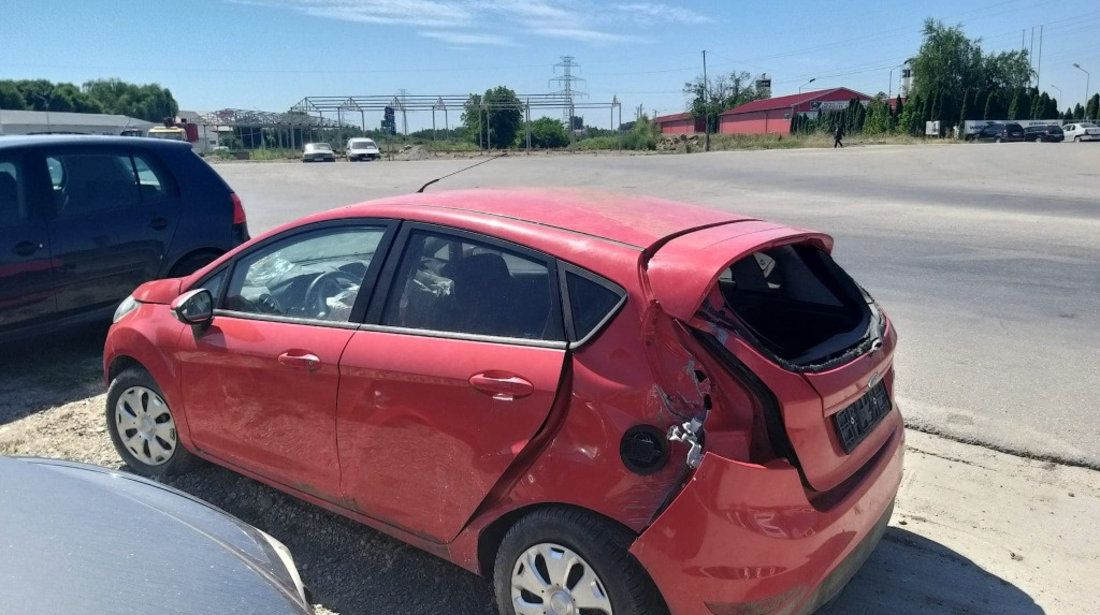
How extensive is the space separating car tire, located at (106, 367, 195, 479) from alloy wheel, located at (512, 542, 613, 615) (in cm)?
228

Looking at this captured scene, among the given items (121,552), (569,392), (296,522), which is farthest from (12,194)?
(569,392)

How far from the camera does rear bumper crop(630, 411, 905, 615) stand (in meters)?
2.30

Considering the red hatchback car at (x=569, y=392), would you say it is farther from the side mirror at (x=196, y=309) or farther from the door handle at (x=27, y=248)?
the door handle at (x=27, y=248)

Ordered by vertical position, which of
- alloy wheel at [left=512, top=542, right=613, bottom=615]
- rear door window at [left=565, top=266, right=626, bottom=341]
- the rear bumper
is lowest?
alloy wheel at [left=512, top=542, right=613, bottom=615]

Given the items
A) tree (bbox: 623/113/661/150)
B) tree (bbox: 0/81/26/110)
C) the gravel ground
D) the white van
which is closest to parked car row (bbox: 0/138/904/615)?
the gravel ground

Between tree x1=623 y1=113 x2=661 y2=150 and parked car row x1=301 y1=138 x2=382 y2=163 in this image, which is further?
tree x1=623 y1=113 x2=661 y2=150

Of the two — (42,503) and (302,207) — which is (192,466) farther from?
(302,207)

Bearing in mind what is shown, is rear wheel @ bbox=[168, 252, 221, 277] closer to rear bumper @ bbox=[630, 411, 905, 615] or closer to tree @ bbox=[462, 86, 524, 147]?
rear bumper @ bbox=[630, 411, 905, 615]

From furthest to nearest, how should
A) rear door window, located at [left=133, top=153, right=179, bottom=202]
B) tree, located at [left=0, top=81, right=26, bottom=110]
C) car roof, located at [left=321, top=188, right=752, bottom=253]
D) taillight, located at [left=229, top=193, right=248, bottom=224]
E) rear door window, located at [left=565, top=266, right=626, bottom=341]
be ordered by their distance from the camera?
tree, located at [left=0, top=81, right=26, bottom=110] → taillight, located at [left=229, top=193, right=248, bottom=224] → rear door window, located at [left=133, top=153, right=179, bottom=202] → car roof, located at [left=321, top=188, right=752, bottom=253] → rear door window, located at [left=565, top=266, right=626, bottom=341]

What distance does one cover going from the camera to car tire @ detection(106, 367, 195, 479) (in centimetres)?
412

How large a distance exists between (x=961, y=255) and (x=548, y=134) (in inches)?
2109

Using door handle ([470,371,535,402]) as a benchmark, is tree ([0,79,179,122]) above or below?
above

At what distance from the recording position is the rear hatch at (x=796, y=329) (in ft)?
7.98

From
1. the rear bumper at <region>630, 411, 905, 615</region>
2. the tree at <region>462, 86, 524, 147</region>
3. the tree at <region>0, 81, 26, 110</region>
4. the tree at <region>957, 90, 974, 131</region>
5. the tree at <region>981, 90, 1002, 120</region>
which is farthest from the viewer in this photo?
the tree at <region>0, 81, 26, 110</region>
